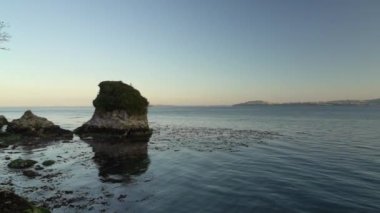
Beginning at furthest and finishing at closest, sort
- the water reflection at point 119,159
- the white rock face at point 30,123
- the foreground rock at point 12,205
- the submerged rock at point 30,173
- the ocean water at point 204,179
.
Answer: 1. the white rock face at point 30,123
2. the water reflection at point 119,159
3. the submerged rock at point 30,173
4. the ocean water at point 204,179
5. the foreground rock at point 12,205

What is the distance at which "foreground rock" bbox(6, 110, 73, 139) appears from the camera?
195ft

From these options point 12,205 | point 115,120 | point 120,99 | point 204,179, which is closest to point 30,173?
point 204,179

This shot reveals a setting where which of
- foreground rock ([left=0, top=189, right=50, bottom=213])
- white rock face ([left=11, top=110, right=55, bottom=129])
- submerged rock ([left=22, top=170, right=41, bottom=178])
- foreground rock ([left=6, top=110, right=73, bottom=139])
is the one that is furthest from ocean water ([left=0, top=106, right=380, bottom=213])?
white rock face ([left=11, top=110, right=55, bottom=129])

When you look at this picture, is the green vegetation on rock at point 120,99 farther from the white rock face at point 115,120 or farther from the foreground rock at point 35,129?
→ the foreground rock at point 35,129

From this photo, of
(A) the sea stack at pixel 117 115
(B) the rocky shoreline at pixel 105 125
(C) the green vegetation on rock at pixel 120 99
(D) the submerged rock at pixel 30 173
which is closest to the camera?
(D) the submerged rock at pixel 30 173

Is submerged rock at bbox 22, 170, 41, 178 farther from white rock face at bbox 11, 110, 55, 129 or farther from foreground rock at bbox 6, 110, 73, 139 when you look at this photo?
white rock face at bbox 11, 110, 55, 129

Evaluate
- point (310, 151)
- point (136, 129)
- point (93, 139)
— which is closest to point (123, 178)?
point (310, 151)

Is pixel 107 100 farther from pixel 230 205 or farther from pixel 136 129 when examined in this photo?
pixel 230 205

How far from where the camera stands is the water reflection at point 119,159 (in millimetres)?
30212

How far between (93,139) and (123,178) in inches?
1175

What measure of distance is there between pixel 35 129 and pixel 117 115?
47.7ft

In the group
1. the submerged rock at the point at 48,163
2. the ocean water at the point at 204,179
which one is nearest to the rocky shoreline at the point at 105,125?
the ocean water at the point at 204,179

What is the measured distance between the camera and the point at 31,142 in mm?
51969

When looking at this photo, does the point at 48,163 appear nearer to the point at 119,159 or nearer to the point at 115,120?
the point at 119,159
